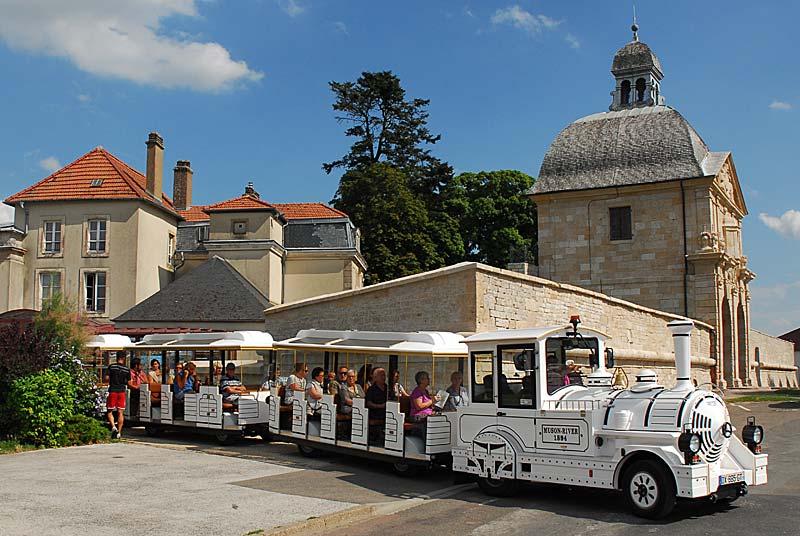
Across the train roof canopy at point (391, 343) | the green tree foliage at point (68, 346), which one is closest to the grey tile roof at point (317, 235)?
the green tree foliage at point (68, 346)

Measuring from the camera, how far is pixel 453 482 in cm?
1171

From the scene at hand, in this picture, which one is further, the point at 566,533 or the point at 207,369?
the point at 207,369

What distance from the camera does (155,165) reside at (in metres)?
40.4

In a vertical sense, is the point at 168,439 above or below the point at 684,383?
below

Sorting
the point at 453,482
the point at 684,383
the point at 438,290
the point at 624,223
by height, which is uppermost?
the point at 624,223

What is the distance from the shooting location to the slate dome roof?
40.5 meters

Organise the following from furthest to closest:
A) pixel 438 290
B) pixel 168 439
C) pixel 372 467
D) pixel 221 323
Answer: pixel 221 323, pixel 438 290, pixel 168 439, pixel 372 467

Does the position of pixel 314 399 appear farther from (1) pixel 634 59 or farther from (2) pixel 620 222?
(1) pixel 634 59

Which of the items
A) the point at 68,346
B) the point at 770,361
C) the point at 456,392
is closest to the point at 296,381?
the point at 456,392

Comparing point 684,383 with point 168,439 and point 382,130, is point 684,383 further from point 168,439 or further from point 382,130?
point 382,130

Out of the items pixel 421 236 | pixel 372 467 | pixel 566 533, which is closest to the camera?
pixel 566 533

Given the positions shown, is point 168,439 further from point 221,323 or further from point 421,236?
point 421,236

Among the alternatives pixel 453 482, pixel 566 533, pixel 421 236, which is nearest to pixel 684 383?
pixel 566 533

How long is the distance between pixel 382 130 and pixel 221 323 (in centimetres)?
2705
